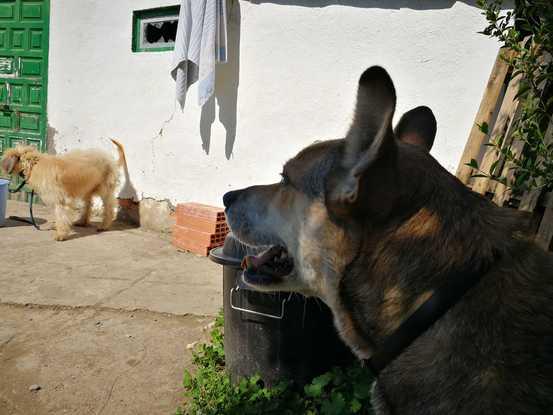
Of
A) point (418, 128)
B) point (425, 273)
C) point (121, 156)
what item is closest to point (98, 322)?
point (418, 128)

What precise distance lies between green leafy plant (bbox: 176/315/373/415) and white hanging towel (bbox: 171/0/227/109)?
396 centimetres

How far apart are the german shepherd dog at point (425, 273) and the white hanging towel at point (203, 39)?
14.7ft

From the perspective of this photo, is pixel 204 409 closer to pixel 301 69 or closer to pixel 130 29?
pixel 301 69

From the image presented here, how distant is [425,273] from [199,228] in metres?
4.90

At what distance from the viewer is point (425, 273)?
156 centimetres

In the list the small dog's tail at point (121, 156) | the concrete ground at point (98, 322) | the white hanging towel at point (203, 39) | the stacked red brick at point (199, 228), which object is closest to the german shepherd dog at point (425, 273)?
the concrete ground at point (98, 322)

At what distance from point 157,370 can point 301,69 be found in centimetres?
392

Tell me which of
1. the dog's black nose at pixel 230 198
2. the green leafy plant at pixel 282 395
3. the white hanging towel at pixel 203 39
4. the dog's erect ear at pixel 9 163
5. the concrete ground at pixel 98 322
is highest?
the white hanging towel at pixel 203 39

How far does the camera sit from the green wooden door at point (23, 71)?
8.20m

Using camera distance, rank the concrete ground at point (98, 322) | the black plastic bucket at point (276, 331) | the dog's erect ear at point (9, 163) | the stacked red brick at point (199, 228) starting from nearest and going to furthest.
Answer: the black plastic bucket at point (276, 331)
the concrete ground at point (98, 322)
the stacked red brick at point (199, 228)
the dog's erect ear at point (9, 163)

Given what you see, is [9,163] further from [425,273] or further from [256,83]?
[425,273]

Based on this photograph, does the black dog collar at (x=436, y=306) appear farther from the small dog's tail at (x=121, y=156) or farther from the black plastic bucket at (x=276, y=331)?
the small dog's tail at (x=121, y=156)

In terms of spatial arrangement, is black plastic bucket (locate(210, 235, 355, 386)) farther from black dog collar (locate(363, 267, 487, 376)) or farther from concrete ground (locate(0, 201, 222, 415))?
black dog collar (locate(363, 267, 487, 376))

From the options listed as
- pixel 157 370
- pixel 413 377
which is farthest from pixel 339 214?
pixel 157 370
